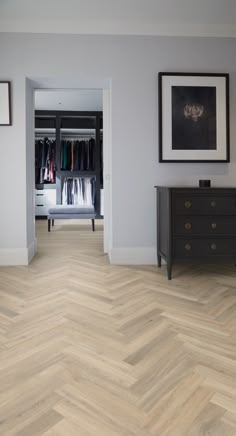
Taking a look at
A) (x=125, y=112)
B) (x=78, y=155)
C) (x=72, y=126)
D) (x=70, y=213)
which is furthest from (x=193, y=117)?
(x=72, y=126)

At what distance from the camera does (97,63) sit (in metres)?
3.25

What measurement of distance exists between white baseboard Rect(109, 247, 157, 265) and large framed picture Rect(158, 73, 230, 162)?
0.94 metres

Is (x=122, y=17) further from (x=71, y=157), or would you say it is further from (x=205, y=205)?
(x=71, y=157)

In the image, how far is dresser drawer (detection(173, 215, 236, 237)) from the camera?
2.80 meters

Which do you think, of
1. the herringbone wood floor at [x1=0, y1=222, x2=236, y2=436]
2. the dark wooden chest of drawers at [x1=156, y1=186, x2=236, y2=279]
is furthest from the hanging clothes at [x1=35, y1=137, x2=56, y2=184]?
the dark wooden chest of drawers at [x1=156, y1=186, x2=236, y2=279]

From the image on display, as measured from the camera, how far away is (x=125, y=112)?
328 centimetres

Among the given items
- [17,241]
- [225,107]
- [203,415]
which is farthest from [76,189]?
[203,415]

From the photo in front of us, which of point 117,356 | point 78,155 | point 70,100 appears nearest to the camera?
point 117,356

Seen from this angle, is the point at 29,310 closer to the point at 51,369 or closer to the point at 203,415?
the point at 51,369

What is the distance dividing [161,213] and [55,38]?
2023 mm

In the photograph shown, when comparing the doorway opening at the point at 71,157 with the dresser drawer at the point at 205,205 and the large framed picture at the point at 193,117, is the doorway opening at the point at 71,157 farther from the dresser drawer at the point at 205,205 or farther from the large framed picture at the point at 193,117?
the dresser drawer at the point at 205,205

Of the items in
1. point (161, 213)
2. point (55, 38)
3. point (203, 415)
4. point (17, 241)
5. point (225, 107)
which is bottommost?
point (203, 415)

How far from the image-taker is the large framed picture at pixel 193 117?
325 centimetres

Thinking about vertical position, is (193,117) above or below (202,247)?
above
